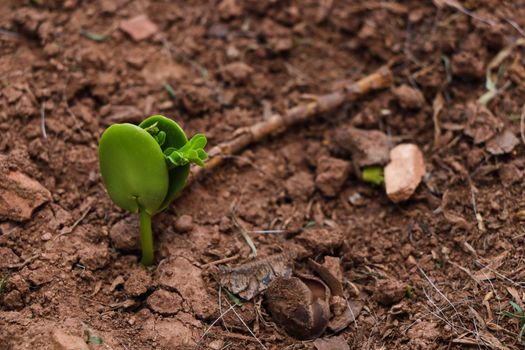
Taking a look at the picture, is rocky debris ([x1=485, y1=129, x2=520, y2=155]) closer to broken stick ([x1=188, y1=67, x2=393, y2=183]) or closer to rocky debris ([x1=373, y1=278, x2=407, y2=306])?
broken stick ([x1=188, y1=67, x2=393, y2=183])

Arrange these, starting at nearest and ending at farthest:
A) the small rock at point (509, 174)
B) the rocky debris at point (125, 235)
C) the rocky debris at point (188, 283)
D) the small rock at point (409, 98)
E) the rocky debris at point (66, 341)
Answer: the rocky debris at point (66, 341), the rocky debris at point (188, 283), the rocky debris at point (125, 235), the small rock at point (509, 174), the small rock at point (409, 98)

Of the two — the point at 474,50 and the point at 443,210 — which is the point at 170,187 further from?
the point at 474,50

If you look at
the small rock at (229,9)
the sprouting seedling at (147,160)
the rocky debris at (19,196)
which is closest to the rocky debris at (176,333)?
the sprouting seedling at (147,160)

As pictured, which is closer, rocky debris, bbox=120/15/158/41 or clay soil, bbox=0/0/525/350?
clay soil, bbox=0/0/525/350

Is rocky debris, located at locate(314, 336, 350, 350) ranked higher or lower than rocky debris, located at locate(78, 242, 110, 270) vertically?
lower

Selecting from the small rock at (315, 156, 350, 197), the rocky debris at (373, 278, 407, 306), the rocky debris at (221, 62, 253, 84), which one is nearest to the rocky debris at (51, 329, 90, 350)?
the rocky debris at (373, 278, 407, 306)

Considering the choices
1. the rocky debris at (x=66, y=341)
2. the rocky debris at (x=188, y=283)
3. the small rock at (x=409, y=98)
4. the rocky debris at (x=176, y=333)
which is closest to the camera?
the rocky debris at (x=66, y=341)

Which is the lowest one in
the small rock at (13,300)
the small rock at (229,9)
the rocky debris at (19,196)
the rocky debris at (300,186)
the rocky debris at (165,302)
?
the rocky debris at (300,186)

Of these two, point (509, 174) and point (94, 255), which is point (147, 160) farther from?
point (509, 174)

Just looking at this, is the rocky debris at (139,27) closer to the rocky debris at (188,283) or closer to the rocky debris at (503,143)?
the rocky debris at (188,283)
